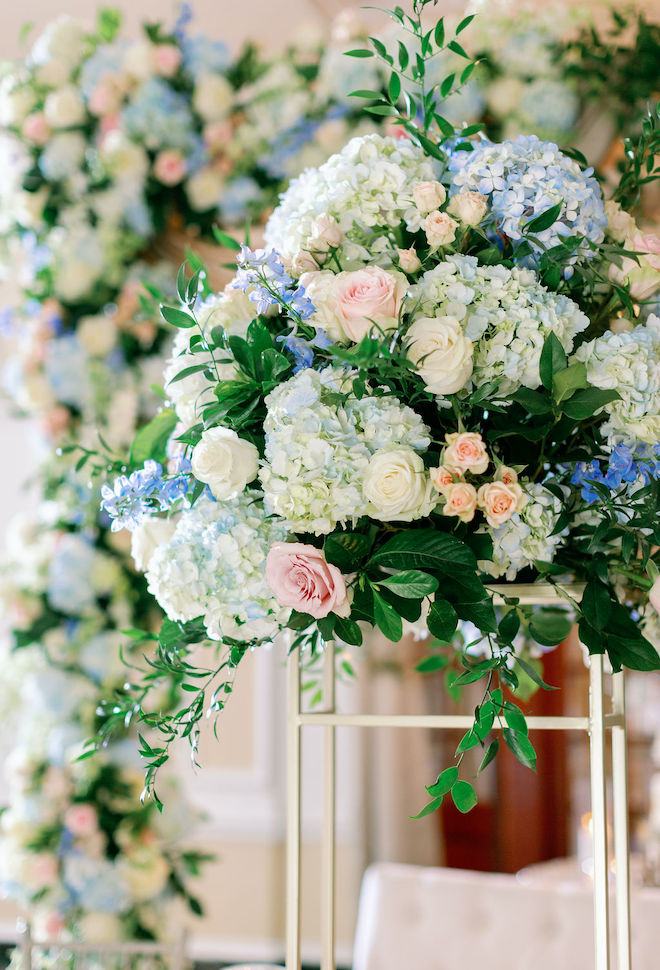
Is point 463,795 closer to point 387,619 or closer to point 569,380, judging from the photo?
point 387,619

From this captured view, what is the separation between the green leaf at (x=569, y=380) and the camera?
0.89 metres

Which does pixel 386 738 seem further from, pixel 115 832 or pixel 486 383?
pixel 486 383

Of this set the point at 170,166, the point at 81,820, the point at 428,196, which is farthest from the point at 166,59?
the point at 81,820

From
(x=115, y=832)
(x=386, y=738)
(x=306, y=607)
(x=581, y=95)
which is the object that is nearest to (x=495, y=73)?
(x=581, y=95)

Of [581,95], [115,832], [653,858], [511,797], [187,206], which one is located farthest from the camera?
[511,797]

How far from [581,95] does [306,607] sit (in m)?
1.92

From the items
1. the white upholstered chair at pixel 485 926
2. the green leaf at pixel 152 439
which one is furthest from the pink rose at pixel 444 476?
the white upholstered chair at pixel 485 926

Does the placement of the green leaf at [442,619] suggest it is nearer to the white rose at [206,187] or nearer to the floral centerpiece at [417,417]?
the floral centerpiece at [417,417]

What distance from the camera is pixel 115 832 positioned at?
8.21ft

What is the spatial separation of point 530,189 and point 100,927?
2.15 metres

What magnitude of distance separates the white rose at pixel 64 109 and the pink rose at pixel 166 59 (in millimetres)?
235

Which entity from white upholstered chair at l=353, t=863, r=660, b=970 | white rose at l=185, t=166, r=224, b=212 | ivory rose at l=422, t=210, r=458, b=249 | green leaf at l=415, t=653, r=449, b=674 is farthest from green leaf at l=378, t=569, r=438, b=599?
white rose at l=185, t=166, r=224, b=212

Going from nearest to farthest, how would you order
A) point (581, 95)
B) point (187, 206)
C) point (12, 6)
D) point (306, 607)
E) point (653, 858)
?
point (306, 607) → point (581, 95) → point (187, 206) → point (653, 858) → point (12, 6)

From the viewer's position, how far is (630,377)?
3.01 ft
